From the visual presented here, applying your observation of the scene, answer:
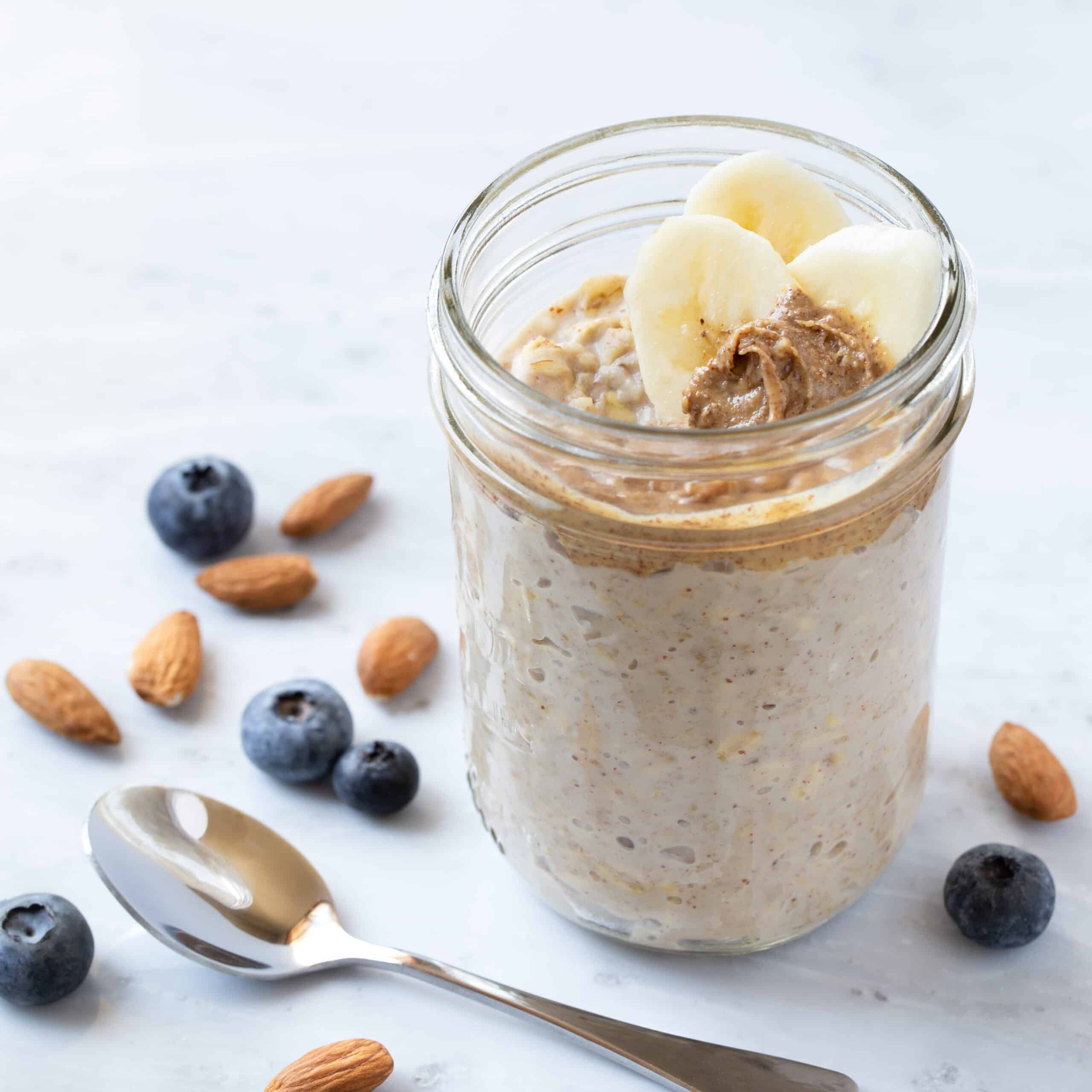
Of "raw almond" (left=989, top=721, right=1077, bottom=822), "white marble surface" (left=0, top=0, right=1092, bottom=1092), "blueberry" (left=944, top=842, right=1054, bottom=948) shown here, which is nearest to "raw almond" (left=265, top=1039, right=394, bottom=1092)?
"white marble surface" (left=0, top=0, right=1092, bottom=1092)

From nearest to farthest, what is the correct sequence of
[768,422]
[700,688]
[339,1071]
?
[768,422] < [700,688] < [339,1071]

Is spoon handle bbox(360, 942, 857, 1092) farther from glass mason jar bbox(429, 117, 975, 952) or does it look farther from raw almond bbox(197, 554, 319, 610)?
raw almond bbox(197, 554, 319, 610)

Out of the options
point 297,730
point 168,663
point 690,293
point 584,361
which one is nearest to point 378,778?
point 297,730

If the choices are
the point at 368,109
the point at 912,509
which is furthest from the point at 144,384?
the point at 912,509

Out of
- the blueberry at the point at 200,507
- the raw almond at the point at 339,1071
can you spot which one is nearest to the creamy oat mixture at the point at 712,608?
the raw almond at the point at 339,1071

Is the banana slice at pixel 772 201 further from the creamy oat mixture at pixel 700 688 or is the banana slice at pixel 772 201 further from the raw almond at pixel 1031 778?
the raw almond at pixel 1031 778

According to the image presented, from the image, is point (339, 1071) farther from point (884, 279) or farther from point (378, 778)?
point (884, 279)
